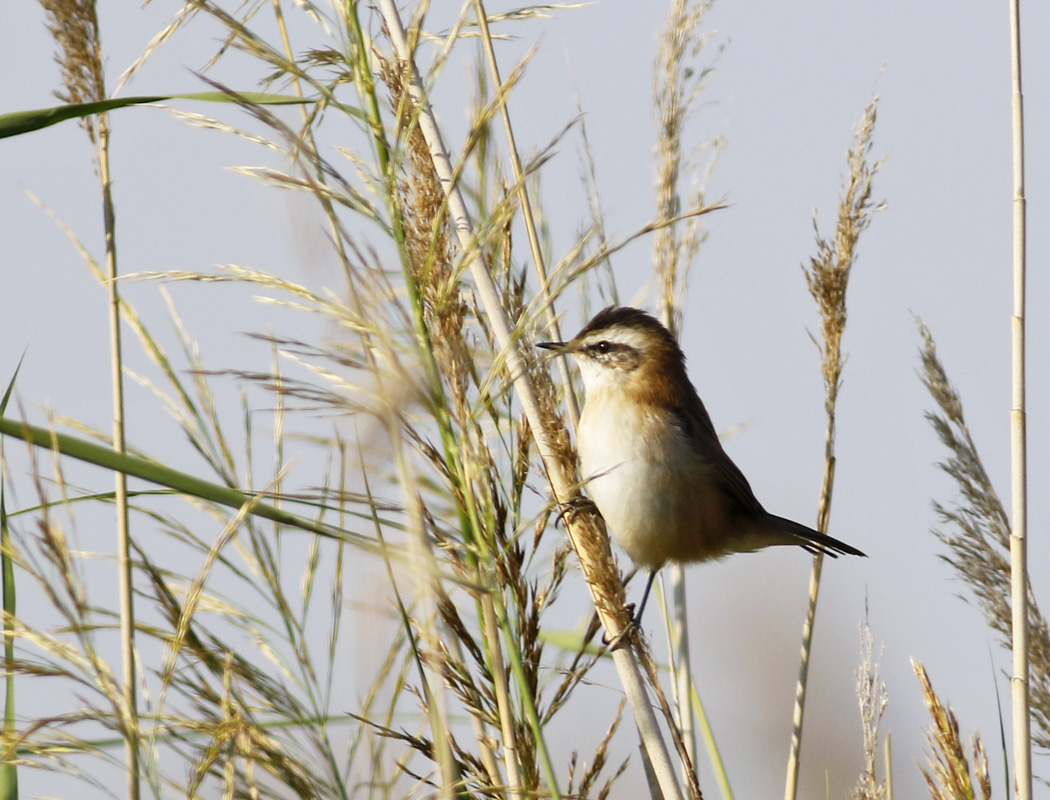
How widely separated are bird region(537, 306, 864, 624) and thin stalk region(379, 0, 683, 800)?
0.80 metres

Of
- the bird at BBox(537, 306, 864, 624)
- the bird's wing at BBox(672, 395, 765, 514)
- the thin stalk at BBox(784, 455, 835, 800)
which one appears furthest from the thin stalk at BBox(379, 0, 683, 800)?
the bird's wing at BBox(672, 395, 765, 514)

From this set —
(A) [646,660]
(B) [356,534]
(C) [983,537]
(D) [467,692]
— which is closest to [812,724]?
(C) [983,537]

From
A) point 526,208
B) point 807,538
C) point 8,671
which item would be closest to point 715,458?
point 807,538

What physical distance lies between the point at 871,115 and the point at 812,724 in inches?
111

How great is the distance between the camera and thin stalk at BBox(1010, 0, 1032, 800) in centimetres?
182

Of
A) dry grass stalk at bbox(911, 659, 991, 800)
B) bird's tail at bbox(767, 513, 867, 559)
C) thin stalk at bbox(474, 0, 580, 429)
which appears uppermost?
thin stalk at bbox(474, 0, 580, 429)

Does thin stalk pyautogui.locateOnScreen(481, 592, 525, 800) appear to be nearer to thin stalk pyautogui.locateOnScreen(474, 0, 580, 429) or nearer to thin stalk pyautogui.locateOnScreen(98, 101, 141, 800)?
thin stalk pyautogui.locateOnScreen(98, 101, 141, 800)

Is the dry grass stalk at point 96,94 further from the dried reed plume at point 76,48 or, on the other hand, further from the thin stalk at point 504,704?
the thin stalk at point 504,704

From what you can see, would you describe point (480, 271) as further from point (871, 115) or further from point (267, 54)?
point (871, 115)

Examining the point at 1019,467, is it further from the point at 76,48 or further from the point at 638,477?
the point at 76,48

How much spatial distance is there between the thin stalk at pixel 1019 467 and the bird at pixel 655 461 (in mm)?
777

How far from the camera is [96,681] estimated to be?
4.16ft

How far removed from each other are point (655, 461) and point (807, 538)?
0.64m

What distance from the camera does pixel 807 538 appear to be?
3160mm
